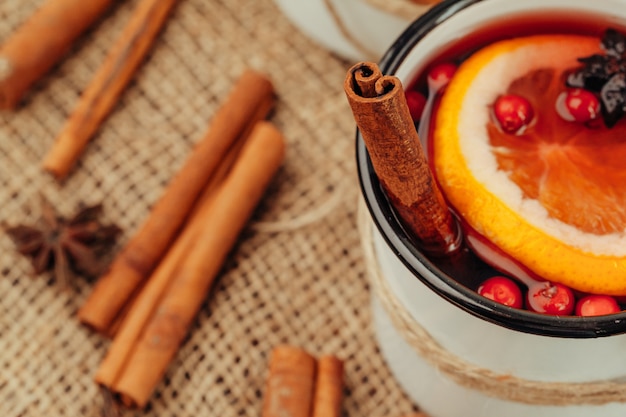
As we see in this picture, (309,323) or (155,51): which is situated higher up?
(155,51)

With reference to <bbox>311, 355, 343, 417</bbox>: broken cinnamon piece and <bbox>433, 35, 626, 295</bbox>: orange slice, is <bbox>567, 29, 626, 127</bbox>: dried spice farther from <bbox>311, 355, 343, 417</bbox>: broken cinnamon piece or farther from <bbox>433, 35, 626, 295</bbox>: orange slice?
<bbox>311, 355, 343, 417</bbox>: broken cinnamon piece

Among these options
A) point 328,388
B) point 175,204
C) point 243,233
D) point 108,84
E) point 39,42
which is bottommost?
point 328,388

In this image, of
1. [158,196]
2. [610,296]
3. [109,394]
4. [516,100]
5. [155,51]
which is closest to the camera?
[610,296]

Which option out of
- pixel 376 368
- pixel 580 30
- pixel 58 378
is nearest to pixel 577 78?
pixel 580 30

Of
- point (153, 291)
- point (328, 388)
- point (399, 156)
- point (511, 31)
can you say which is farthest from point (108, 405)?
point (511, 31)

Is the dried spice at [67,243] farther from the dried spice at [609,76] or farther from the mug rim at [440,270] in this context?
the dried spice at [609,76]

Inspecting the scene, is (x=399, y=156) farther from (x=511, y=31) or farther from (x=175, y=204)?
(x=175, y=204)

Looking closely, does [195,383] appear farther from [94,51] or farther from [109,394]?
[94,51]
